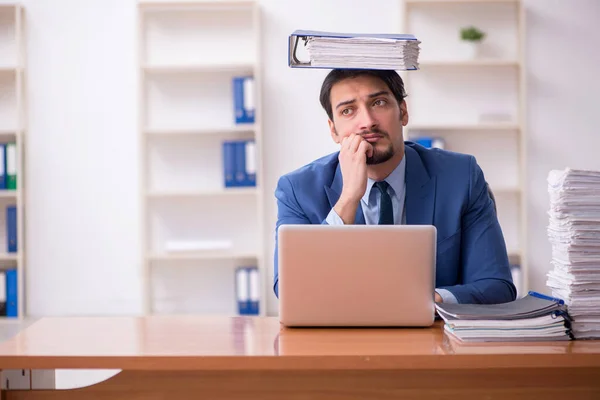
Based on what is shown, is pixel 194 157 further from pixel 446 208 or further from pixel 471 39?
pixel 446 208

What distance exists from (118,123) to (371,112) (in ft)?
9.30

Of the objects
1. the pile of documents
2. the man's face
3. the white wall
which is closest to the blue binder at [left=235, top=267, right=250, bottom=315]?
the white wall

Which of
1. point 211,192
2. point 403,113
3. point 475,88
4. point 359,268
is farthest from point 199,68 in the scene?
point 359,268

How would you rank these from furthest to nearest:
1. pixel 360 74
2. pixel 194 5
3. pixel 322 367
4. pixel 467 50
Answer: pixel 467 50 < pixel 194 5 < pixel 360 74 < pixel 322 367

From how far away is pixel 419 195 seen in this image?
77.8 inches

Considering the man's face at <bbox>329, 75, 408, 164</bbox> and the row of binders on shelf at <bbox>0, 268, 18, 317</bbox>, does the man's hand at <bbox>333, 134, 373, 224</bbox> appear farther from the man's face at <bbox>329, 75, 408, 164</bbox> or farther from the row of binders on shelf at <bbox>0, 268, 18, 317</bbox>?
the row of binders on shelf at <bbox>0, 268, 18, 317</bbox>

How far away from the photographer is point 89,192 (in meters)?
4.52

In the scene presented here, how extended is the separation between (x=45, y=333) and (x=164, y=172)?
10.2 ft

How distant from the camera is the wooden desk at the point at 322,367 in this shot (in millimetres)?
1196

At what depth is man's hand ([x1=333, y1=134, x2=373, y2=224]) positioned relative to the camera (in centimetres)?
189

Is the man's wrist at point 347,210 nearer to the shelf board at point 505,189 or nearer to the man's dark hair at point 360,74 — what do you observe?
the man's dark hair at point 360,74

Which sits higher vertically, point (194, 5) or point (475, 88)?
point (194, 5)

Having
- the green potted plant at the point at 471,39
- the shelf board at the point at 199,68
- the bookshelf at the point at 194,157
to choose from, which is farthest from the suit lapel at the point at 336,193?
the green potted plant at the point at 471,39

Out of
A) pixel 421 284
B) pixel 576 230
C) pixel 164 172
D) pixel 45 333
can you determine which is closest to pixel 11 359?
pixel 45 333
